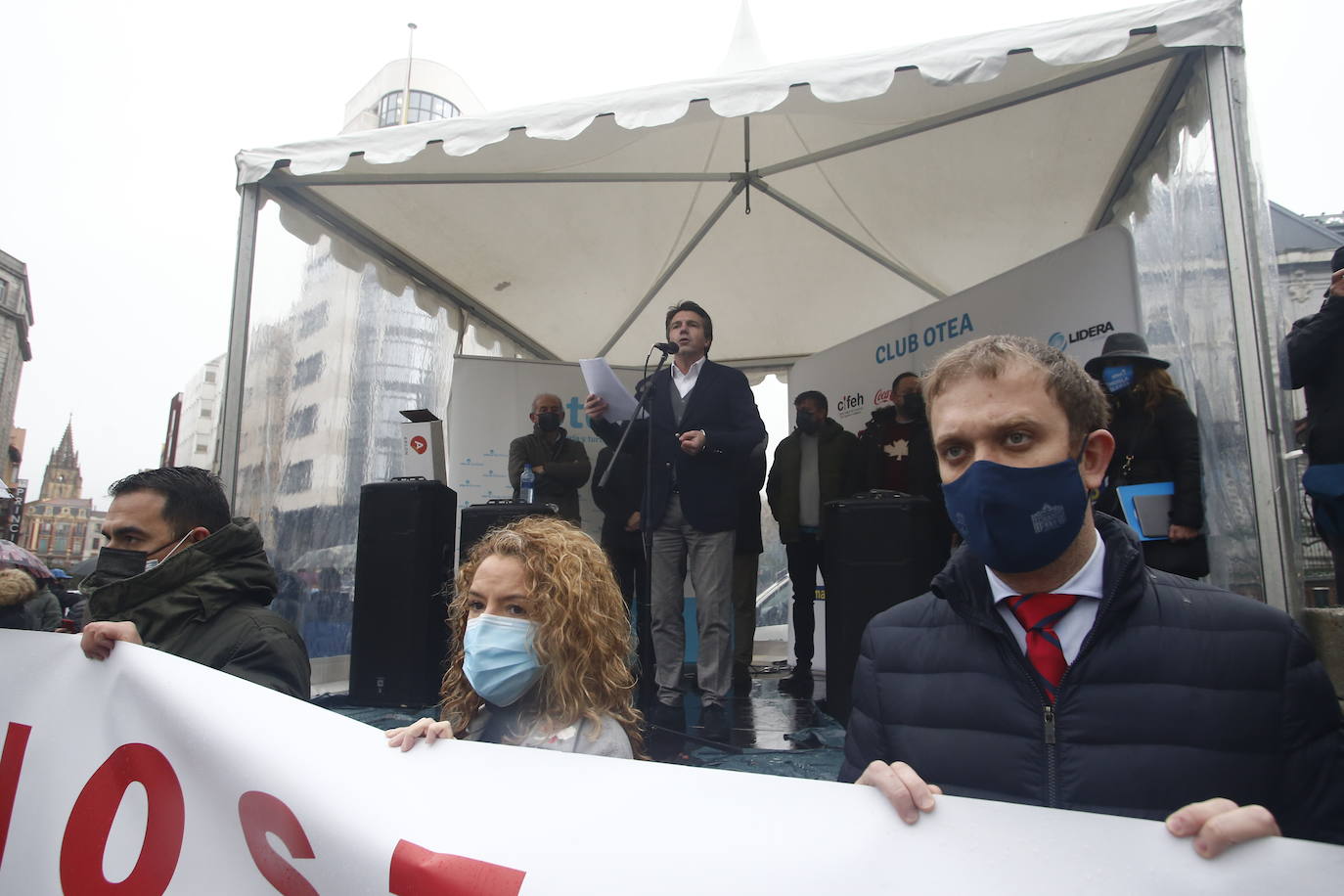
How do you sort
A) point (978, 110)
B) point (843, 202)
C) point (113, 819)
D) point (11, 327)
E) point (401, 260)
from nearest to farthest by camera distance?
point (113, 819) → point (978, 110) → point (401, 260) → point (843, 202) → point (11, 327)

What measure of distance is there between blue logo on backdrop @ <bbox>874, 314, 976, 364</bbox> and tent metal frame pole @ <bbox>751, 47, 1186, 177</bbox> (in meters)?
1.19

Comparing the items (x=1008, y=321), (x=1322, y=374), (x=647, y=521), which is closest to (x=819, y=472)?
(x=1008, y=321)

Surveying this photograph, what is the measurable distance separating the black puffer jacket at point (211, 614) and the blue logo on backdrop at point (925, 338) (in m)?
4.27

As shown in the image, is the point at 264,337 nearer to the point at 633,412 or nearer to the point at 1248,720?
the point at 633,412

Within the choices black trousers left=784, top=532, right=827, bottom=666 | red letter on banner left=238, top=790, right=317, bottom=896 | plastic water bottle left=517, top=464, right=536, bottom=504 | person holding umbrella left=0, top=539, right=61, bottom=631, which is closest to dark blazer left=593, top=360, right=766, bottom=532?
plastic water bottle left=517, top=464, right=536, bottom=504

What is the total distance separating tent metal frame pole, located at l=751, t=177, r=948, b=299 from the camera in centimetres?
587

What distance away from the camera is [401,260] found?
5.79m

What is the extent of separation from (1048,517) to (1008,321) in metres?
3.93

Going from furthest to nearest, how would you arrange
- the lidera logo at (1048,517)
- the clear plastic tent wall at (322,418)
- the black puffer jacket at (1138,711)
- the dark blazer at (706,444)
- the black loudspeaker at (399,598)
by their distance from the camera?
the clear plastic tent wall at (322,418)
the black loudspeaker at (399,598)
the dark blazer at (706,444)
the lidera logo at (1048,517)
the black puffer jacket at (1138,711)

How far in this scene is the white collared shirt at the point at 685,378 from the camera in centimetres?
401

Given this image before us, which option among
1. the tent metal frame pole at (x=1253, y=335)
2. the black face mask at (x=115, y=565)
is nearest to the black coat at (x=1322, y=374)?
the tent metal frame pole at (x=1253, y=335)

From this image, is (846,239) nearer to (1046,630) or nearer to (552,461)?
(552,461)

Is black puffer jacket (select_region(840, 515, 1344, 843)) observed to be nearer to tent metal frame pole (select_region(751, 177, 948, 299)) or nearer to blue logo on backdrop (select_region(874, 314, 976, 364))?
blue logo on backdrop (select_region(874, 314, 976, 364))

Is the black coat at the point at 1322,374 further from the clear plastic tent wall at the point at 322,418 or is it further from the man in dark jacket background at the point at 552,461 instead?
the clear plastic tent wall at the point at 322,418
